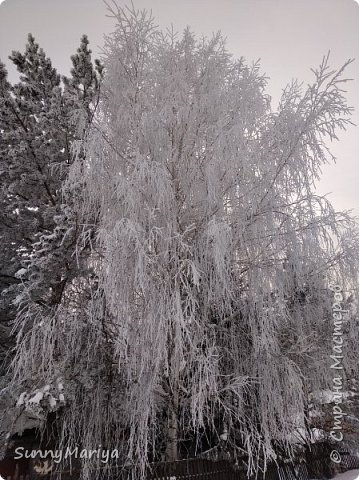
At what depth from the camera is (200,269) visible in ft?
14.9

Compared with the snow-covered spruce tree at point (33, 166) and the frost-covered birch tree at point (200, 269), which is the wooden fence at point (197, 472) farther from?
the snow-covered spruce tree at point (33, 166)

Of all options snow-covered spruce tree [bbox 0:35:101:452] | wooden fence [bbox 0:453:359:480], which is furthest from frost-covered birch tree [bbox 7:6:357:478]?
snow-covered spruce tree [bbox 0:35:101:452]

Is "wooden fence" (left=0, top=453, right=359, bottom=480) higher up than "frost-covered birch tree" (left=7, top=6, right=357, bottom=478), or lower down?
lower down

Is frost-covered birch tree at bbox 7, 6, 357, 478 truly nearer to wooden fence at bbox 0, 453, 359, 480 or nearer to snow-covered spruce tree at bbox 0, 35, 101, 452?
wooden fence at bbox 0, 453, 359, 480

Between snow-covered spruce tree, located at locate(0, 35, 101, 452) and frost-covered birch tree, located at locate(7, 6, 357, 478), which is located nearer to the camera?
frost-covered birch tree, located at locate(7, 6, 357, 478)

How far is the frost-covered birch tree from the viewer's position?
4.32m

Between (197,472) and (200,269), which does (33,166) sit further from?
(197,472)

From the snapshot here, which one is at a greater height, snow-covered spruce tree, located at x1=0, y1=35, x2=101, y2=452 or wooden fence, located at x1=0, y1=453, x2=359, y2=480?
snow-covered spruce tree, located at x1=0, y1=35, x2=101, y2=452

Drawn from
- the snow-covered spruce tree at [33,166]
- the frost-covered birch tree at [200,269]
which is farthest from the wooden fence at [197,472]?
the snow-covered spruce tree at [33,166]

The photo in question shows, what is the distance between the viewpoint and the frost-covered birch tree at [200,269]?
14.2 ft

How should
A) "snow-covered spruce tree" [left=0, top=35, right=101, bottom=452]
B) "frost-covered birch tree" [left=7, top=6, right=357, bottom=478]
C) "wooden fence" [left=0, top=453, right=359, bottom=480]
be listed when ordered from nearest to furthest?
"frost-covered birch tree" [left=7, top=6, right=357, bottom=478] < "wooden fence" [left=0, top=453, right=359, bottom=480] < "snow-covered spruce tree" [left=0, top=35, right=101, bottom=452]

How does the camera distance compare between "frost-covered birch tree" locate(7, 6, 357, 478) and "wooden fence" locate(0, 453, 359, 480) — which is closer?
"frost-covered birch tree" locate(7, 6, 357, 478)

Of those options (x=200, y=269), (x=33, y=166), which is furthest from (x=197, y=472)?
(x=33, y=166)

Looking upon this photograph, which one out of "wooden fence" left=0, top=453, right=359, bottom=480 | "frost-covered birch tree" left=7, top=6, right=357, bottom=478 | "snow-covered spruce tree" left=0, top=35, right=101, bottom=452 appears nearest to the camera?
"frost-covered birch tree" left=7, top=6, right=357, bottom=478
